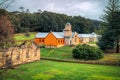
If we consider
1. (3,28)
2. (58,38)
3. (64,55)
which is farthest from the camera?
(58,38)

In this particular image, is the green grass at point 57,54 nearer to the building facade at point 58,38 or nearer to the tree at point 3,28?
the building facade at point 58,38

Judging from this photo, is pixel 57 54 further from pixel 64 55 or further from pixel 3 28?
pixel 3 28

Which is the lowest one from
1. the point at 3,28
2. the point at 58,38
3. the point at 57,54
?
the point at 57,54

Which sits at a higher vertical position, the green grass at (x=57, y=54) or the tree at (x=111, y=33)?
the tree at (x=111, y=33)

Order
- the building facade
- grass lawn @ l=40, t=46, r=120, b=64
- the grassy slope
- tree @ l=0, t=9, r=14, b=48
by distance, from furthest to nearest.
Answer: the building facade
the grassy slope
grass lawn @ l=40, t=46, r=120, b=64
tree @ l=0, t=9, r=14, b=48

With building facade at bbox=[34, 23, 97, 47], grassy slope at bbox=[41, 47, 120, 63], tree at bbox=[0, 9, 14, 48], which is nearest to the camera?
tree at bbox=[0, 9, 14, 48]

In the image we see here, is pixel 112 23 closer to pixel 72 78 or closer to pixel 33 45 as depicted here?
pixel 33 45

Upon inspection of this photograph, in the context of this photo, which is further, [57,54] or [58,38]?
[58,38]

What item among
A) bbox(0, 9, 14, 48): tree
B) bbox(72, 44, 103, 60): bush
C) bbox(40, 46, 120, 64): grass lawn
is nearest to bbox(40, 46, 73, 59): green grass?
bbox(40, 46, 120, 64): grass lawn

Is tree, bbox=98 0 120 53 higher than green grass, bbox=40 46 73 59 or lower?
higher

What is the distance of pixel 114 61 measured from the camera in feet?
146

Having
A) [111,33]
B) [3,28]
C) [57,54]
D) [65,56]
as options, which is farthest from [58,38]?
[3,28]

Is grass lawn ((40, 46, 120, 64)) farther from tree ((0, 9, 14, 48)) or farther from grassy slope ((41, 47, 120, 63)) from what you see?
tree ((0, 9, 14, 48))

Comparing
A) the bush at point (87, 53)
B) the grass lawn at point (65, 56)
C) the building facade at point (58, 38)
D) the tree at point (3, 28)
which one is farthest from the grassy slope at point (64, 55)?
the tree at point (3, 28)
